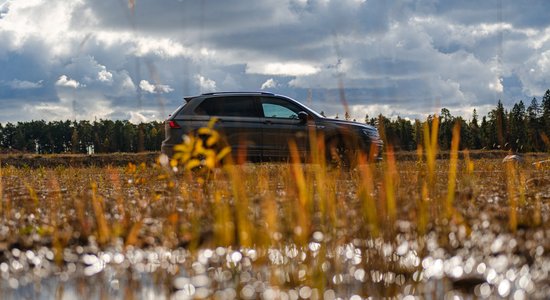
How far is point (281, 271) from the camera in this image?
11.2ft

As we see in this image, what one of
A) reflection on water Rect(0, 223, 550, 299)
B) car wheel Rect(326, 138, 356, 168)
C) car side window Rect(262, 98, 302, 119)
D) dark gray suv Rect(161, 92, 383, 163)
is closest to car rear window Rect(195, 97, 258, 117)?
dark gray suv Rect(161, 92, 383, 163)

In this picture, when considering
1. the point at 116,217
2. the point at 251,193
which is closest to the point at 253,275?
the point at 116,217

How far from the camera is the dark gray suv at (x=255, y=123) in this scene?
496 inches

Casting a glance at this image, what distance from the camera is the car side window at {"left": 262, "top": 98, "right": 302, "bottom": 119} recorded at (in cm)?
1286

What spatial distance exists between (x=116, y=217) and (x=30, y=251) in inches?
46.9

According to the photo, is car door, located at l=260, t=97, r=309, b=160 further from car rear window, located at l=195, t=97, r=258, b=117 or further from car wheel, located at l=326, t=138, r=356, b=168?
car wheel, located at l=326, t=138, r=356, b=168

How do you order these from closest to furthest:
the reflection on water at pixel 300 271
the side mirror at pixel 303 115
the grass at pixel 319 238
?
the reflection on water at pixel 300 271 < the grass at pixel 319 238 < the side mirror at pixel 303 115

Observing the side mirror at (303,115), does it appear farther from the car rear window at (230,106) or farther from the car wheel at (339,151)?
the car rear window at (230,106)

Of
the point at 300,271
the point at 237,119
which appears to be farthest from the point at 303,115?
the point at 300,271

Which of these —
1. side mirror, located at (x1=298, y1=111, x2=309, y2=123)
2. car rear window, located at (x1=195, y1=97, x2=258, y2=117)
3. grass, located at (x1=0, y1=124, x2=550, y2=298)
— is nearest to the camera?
grass, located at (x1=0, y1=124, x2=550, y2=298)

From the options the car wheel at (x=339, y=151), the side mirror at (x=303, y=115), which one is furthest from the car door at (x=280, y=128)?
the car wheel at (x=339, y=151)

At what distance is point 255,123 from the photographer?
12781 millimetres

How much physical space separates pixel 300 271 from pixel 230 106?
9.56 m

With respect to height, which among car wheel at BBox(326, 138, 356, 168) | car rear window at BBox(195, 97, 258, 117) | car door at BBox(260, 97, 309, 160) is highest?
car rear window at BBox(195, 97, 258, 117)
